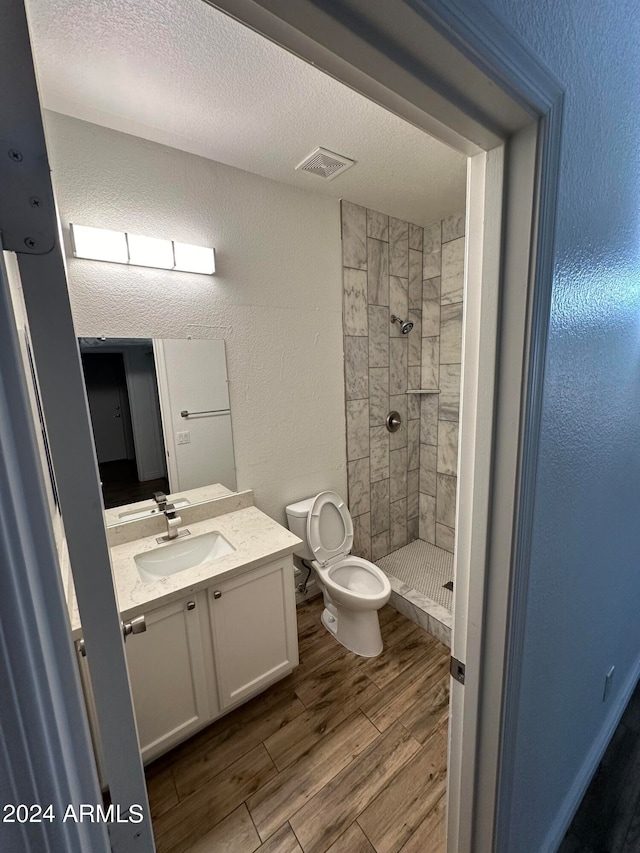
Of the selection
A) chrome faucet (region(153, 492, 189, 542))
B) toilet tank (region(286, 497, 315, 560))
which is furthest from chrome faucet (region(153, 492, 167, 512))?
toilet tank (region(286, 497, 315, 560))

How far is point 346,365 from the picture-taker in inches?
93.7

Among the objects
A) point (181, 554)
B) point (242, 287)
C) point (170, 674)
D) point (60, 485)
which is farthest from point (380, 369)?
point (60, 485)

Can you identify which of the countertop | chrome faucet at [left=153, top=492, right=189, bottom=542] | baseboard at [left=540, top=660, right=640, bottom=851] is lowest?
baseboard at [left=540, top=660, right=640, bottom=851]

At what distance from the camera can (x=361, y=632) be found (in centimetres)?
199

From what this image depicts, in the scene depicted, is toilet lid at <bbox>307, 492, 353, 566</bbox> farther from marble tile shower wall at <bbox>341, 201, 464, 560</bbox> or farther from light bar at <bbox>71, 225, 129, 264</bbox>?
light bar at <bbox>71, 225, 129, 264</bbox>

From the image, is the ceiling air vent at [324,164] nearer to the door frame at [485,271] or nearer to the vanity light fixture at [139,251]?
the vanity light fixture at [139,251]

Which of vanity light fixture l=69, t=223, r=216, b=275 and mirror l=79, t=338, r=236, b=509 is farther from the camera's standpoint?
mirror l=79, t=338, r=236, b=509

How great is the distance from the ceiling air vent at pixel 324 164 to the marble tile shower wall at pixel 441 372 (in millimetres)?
1030

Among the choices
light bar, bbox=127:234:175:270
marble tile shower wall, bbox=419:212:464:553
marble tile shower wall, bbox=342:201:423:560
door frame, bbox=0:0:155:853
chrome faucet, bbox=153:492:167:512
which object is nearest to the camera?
door frame, bbox=0:0:155:853

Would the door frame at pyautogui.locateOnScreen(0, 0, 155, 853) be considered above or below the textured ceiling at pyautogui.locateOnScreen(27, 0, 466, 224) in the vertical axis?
below

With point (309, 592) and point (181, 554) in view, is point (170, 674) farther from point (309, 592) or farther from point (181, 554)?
point (309, 592)

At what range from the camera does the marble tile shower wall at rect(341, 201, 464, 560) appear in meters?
2.39

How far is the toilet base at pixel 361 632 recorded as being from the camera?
1979 millimetres

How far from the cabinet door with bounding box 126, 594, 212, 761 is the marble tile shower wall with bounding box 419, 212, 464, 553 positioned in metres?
1.86
